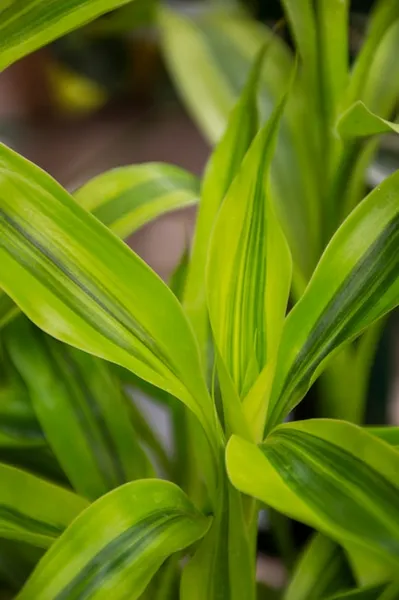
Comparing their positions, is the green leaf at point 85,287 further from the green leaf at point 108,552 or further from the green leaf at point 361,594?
the green leaf at point 361,594

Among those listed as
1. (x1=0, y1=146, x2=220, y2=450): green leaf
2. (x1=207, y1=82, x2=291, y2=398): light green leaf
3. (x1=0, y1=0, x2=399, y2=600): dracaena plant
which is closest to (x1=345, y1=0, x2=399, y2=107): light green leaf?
(x1=0, y1=0, x2=399, y2=600): dracaena plant

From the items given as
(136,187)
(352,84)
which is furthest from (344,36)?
(136,187)

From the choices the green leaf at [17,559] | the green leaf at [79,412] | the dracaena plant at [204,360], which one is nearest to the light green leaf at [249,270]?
the dracaena plant at [204,360]

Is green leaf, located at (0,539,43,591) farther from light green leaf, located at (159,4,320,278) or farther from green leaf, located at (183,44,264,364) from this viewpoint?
light green leaf, located at (159,4,320,278)

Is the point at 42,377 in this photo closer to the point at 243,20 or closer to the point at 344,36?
the point at 344,36

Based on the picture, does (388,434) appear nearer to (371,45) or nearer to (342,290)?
(342,290)

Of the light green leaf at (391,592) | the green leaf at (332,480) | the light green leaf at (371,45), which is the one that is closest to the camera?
the green leaf at (332,480)
